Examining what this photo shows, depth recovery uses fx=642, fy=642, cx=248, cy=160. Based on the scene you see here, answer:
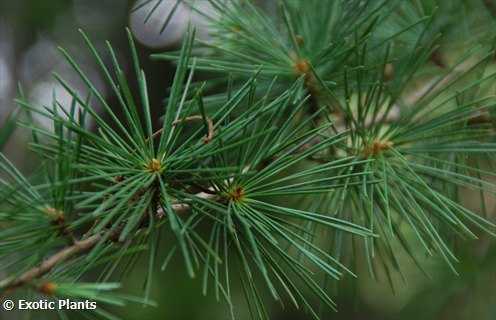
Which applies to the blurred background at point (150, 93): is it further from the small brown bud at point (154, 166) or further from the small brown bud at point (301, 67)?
the small brown bud at point (154, 166)

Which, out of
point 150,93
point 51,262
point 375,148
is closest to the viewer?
point 51,262

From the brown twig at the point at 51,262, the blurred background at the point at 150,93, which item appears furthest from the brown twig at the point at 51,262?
the blurred background at the point at 150,93

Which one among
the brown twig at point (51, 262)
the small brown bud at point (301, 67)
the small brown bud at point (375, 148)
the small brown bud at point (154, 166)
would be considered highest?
the small brown bud at point (301, 67)

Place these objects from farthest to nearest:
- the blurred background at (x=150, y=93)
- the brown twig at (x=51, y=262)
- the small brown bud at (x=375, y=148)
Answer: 1. the blurred background at (x=150, y=93)
2. the small brown bud at (x=375, y=148)
3. the brown twig at (x=51, y=262)

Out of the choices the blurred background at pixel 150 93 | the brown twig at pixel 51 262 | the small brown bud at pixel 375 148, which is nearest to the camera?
the brown twig at pixel 51 262

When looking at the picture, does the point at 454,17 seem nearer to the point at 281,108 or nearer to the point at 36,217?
the point at 281,108

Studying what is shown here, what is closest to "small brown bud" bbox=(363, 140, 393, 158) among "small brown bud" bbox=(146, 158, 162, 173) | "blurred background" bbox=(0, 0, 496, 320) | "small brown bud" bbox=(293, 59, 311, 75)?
"small brown bud" bbox=(293, 59, 311, 75)

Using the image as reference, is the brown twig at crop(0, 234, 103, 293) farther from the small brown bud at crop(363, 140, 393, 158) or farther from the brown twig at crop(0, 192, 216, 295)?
the small brown bud at crop(363, 140, 393, 158)

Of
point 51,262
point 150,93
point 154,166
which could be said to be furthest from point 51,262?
point 150,93

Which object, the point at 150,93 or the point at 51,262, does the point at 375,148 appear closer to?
the point at 51,262
